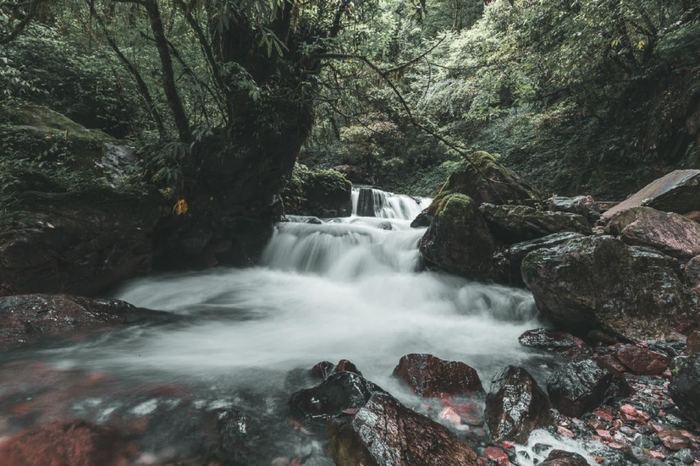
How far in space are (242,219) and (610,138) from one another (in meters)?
10.3

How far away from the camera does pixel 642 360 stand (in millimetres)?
3611

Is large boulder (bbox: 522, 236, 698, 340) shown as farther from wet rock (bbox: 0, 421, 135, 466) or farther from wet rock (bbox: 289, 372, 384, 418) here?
wet rock (bbox: 0, 421, 135, 466)

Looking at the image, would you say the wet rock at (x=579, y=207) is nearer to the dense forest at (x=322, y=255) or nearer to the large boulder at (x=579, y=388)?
the dense forest at (x=322, y=255)

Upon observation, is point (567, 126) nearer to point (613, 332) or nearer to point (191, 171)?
point (613, 332)

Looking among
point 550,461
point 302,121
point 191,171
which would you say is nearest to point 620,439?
point 550,461

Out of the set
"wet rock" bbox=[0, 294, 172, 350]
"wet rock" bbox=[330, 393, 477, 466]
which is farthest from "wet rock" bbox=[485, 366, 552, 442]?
"wet rock" bbox=[0, 294, 172, 350]

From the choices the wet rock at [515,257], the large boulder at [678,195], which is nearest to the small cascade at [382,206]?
the wet rock at [515,257]

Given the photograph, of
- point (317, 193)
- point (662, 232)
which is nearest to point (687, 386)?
point (662, 232)

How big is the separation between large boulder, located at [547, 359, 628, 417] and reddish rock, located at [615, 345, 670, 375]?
63 centimetres

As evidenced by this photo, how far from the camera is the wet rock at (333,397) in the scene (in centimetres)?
291

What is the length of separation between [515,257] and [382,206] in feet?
26.5

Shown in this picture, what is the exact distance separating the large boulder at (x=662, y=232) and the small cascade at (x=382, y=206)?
8264mm

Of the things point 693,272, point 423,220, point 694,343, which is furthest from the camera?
point 423,220

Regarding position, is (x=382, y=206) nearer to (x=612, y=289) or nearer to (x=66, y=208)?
(x=612, y=289)
